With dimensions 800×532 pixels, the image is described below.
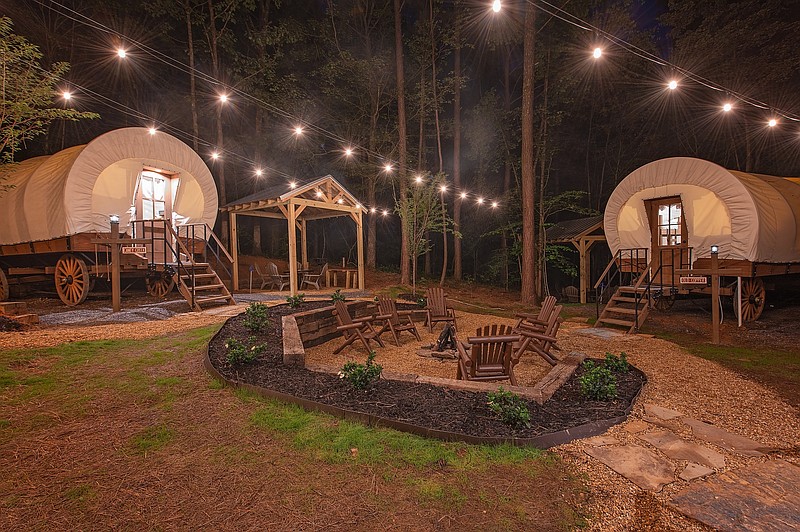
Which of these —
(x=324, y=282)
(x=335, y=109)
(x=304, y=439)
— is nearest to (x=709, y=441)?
(x=304, y=439)

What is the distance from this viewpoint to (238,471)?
2.55m

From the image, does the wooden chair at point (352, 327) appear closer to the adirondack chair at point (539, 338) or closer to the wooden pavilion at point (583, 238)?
the adirondack chair at point (539, 338)

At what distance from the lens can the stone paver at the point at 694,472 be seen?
8.60 feet

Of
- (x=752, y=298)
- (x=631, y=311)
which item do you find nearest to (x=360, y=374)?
(x=631, y=311)

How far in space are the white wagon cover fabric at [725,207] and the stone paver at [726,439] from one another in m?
7.36

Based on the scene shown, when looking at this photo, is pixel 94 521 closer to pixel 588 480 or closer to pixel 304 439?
pixel 304 439

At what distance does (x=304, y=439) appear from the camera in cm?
297

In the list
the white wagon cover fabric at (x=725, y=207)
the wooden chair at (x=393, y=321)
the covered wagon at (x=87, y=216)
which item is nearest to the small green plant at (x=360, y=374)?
the wooden chair at (x=393, y=321)

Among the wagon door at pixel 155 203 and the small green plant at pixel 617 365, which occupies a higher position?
the wagon door at pixel 155 203

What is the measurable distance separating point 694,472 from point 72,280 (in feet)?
38.3

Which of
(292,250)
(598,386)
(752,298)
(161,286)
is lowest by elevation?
(598,386)

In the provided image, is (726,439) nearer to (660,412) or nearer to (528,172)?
(660,412)

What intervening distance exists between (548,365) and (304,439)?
4.10 meters

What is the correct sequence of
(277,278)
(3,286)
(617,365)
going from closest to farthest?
(617,365)
(3,286)
(277,278)
